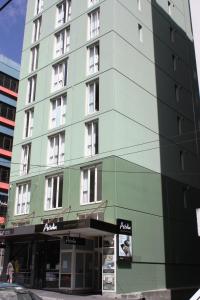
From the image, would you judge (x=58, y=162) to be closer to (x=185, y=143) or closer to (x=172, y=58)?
(x=185, y=143)

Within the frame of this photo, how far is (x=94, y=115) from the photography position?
27312mm

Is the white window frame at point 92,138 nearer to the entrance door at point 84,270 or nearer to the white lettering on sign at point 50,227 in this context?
the white lettering on sign at point 50,227

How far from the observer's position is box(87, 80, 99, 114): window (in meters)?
28.3

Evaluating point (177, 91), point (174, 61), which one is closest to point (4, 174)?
point (177, 91)

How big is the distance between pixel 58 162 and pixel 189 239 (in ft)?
39.0

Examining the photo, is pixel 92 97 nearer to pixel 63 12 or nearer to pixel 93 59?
pixel 93 59

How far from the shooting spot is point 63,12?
34375mm

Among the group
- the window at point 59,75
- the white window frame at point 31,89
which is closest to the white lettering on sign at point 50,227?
the window at point 59,75

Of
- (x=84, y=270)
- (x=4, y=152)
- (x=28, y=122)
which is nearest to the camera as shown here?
(x=84, y=270)

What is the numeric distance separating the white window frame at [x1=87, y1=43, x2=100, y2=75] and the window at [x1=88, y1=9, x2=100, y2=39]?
3.11ft

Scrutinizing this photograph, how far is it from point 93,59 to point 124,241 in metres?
14.0

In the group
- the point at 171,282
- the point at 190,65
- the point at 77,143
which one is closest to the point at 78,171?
the point at 77,143

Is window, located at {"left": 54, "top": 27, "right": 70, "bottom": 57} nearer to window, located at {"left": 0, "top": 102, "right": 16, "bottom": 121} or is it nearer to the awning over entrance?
the awning over entrance

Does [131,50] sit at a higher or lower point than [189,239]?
higher
